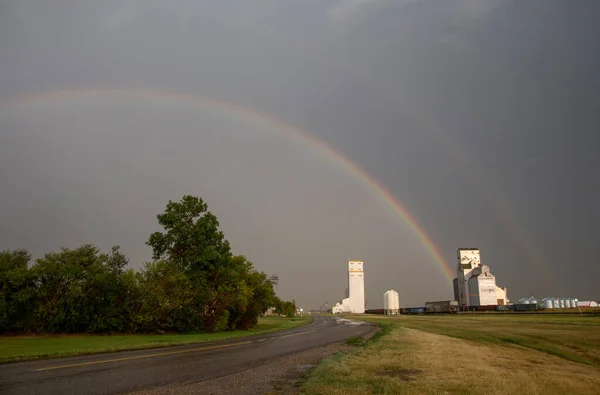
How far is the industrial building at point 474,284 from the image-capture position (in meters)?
161

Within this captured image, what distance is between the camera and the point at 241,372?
1406 centimetres

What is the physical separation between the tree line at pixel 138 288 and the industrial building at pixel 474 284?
136325mm

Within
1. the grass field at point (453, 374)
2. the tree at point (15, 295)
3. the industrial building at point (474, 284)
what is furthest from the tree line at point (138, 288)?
the industrial building at point (474, 284)

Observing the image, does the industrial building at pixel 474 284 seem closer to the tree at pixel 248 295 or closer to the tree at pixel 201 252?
the tree at pixel 248 295

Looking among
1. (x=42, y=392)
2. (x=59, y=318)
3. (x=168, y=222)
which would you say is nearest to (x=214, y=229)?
(x=168, y=222)

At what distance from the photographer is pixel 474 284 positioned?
546 feet

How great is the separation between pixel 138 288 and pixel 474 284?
157 metres

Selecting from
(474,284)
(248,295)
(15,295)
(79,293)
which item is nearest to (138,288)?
(79,293)

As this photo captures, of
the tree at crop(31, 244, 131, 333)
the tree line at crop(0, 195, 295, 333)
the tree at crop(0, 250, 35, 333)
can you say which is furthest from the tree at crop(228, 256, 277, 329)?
the tree at crop(0, 250, 35, 333)

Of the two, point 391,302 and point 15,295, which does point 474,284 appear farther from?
point 15,295

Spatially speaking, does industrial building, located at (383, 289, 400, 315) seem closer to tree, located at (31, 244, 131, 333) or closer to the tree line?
the tree line

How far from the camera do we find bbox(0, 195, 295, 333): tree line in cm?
3284

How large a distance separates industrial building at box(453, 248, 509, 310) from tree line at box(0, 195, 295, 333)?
447ft

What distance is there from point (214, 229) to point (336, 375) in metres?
35.2
